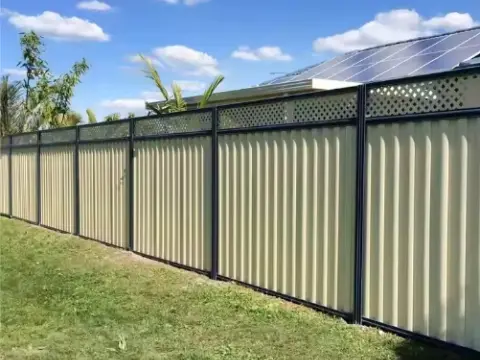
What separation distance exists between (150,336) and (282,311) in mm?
1368

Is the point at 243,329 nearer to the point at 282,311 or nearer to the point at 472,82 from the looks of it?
the point at 282,311

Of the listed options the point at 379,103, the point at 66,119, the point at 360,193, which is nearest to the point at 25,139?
the point at 66,119

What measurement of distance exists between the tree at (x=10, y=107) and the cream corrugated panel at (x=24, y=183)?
441cm

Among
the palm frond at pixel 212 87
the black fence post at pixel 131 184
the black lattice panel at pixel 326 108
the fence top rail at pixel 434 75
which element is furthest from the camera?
the palm frond at pixel 212 87

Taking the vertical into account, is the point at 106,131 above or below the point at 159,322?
above

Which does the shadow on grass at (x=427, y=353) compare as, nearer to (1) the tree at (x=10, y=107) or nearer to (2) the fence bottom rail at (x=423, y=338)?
(2) the fence bottom rail at (x=423, y=338)

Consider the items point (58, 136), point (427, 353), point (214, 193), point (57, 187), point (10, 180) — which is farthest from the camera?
point (10, 180)

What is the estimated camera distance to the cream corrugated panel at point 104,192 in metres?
9.24

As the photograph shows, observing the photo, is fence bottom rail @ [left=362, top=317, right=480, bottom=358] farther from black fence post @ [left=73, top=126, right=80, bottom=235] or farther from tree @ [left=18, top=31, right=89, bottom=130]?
tree @ [left=18, top=31, right=89, bottom=130]

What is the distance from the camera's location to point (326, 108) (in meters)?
5.20

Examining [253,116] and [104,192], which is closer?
[253,116]

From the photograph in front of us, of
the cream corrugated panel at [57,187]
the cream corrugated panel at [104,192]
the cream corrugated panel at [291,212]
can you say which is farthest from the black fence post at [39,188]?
the cream corrugated panel at [291,212]

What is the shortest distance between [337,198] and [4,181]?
1252 centimetres

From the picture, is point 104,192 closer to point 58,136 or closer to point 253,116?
point 58,136
